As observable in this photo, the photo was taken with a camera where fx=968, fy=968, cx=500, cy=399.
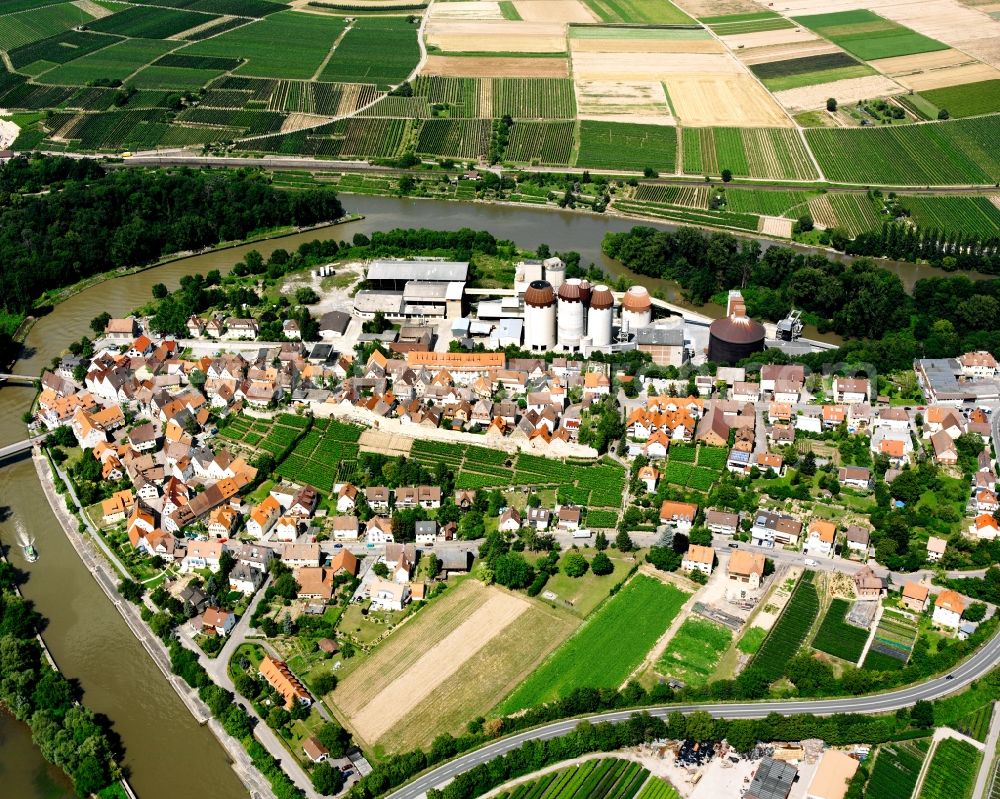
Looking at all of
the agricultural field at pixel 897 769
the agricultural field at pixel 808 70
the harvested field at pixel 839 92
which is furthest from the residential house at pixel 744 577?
the agricultural field at pixel 808 70

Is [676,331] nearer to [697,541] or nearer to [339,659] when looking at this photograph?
[697,541]

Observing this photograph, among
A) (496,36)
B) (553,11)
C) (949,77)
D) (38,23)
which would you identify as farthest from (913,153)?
(38,23)

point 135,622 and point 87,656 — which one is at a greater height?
point 135,622

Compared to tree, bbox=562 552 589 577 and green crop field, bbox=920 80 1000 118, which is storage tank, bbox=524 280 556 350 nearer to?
tree, bbox=562 552 589 577

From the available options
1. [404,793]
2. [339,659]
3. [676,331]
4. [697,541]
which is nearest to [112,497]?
[339,659]

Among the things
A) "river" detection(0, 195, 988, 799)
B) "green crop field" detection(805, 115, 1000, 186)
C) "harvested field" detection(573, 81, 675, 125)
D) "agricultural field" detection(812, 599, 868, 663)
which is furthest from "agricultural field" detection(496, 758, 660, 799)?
"harvested field" detection(573, 81, 675, 125)

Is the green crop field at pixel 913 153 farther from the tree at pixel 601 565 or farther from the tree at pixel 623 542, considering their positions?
the tree at pixel 601 565

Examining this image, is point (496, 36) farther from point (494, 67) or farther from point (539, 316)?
point (539, 316)
